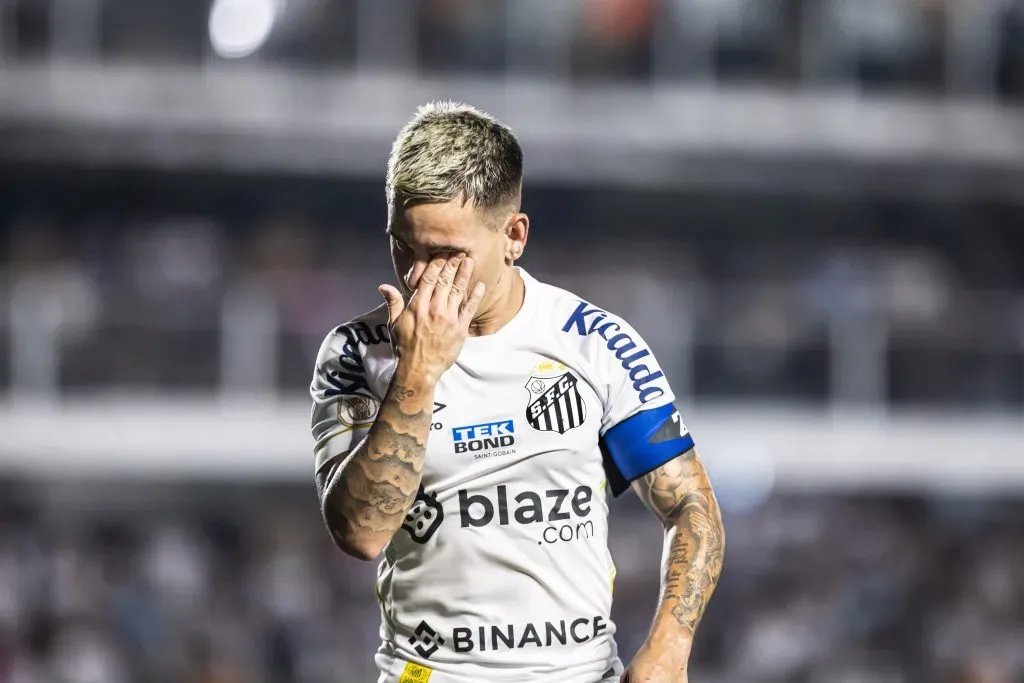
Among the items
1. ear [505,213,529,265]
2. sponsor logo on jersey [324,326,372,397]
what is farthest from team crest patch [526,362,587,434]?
sponsor logo on jersey [324,326,372,397]

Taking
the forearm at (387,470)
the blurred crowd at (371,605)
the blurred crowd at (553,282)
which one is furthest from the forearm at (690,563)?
the blurred crowd at (553,282)

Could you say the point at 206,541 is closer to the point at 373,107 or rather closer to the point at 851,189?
the point at 373,107

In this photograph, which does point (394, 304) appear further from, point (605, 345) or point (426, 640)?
point (426, 640)

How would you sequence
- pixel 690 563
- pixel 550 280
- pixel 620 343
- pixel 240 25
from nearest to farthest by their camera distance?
pixel 690 563
pixel 620 343
pixel 550 280
pixel 240 25

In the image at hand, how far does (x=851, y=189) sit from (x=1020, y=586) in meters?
5.41

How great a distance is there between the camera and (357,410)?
3.26 meters

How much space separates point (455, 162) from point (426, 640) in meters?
0.99

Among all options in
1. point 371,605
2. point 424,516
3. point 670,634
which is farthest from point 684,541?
point 371,605

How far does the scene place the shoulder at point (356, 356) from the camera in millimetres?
3281

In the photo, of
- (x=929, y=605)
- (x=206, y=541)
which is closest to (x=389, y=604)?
(x=929, y=605)

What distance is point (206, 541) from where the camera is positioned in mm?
15273

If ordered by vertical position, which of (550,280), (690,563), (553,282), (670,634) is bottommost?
(550,280)

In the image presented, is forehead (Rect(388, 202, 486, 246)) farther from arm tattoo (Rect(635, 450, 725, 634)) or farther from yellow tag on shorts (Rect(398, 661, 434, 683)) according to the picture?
yellow tag on shorts (Rect(398, 661, 434, 683))

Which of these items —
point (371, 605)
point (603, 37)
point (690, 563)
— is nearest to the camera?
point (690, 563)
